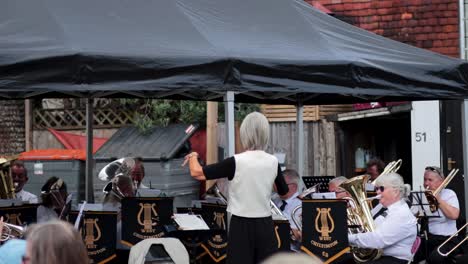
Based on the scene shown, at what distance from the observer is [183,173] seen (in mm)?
13805

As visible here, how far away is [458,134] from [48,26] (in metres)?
7.37

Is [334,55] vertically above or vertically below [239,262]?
above

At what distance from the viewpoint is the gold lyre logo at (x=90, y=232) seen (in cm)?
784

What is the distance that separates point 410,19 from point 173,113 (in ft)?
13.5

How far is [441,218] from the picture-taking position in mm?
8930

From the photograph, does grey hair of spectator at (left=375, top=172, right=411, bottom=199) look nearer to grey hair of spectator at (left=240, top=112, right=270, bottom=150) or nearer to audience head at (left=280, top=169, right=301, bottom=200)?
grey hair of spectator at (left=240, top=112, right=270, bottom=150)

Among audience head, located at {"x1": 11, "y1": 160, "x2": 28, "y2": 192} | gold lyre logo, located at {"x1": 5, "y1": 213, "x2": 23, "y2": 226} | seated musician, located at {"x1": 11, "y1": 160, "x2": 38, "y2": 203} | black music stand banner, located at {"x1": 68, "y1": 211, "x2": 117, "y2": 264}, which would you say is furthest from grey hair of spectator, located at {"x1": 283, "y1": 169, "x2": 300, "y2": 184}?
audience head, located at {"x1": 11, "y1": 160, "x2": 28, "y2": 192}

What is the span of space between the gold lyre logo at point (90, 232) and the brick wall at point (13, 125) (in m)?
8.93

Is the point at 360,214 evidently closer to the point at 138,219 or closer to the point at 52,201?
the point at 138,219

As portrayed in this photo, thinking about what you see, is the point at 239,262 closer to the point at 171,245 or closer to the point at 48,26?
the point at 171,245

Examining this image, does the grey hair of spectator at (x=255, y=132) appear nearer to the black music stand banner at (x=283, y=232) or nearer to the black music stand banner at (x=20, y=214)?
the black music stand banner at (x=283, y=232)

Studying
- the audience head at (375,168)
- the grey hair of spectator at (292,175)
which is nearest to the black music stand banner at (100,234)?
the grey hair of spectator at (292,175)

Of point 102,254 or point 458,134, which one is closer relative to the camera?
point 102,254

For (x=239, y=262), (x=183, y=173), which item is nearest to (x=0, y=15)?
(x=239, y=262)
